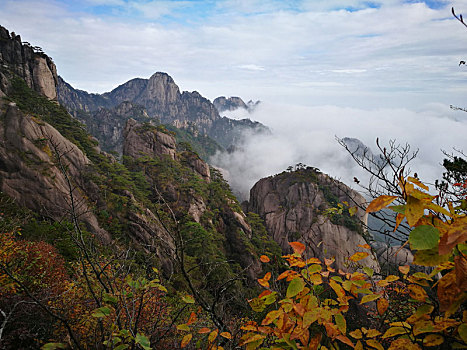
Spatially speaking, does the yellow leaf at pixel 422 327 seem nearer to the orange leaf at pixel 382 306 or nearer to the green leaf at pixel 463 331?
the green leaf at pixel 463 331

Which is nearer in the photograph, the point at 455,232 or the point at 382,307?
the point at 455,232

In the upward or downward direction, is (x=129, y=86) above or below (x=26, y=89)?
above

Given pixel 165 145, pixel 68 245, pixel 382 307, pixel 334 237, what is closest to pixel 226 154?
pixel 165 145

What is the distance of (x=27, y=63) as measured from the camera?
135 ft

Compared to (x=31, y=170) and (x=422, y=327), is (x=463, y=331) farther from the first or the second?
(x=31, y=170)

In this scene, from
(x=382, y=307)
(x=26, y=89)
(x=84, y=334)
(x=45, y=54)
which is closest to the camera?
(x=382, y=307)

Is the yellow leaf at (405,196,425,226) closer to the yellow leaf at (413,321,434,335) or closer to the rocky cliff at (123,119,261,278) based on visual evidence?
the yellow leaf at (413,321,434,335)

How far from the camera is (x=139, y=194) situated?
30016 mm

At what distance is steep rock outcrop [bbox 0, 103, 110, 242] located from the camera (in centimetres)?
1966

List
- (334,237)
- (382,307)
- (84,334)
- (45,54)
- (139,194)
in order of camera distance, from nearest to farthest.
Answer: (382,307), (84,334), (139,194), (334,237), (45,54)

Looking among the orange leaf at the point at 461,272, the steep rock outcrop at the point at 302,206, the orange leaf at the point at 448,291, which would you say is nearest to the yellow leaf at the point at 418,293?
the orange leaf at the point at 448,291

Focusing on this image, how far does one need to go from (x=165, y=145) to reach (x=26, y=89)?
2139 centimetres

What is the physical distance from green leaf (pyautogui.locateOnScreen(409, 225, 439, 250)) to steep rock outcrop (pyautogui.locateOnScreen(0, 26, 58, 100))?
49507mm

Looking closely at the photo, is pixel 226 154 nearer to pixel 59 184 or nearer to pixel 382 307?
pixel 59 184
